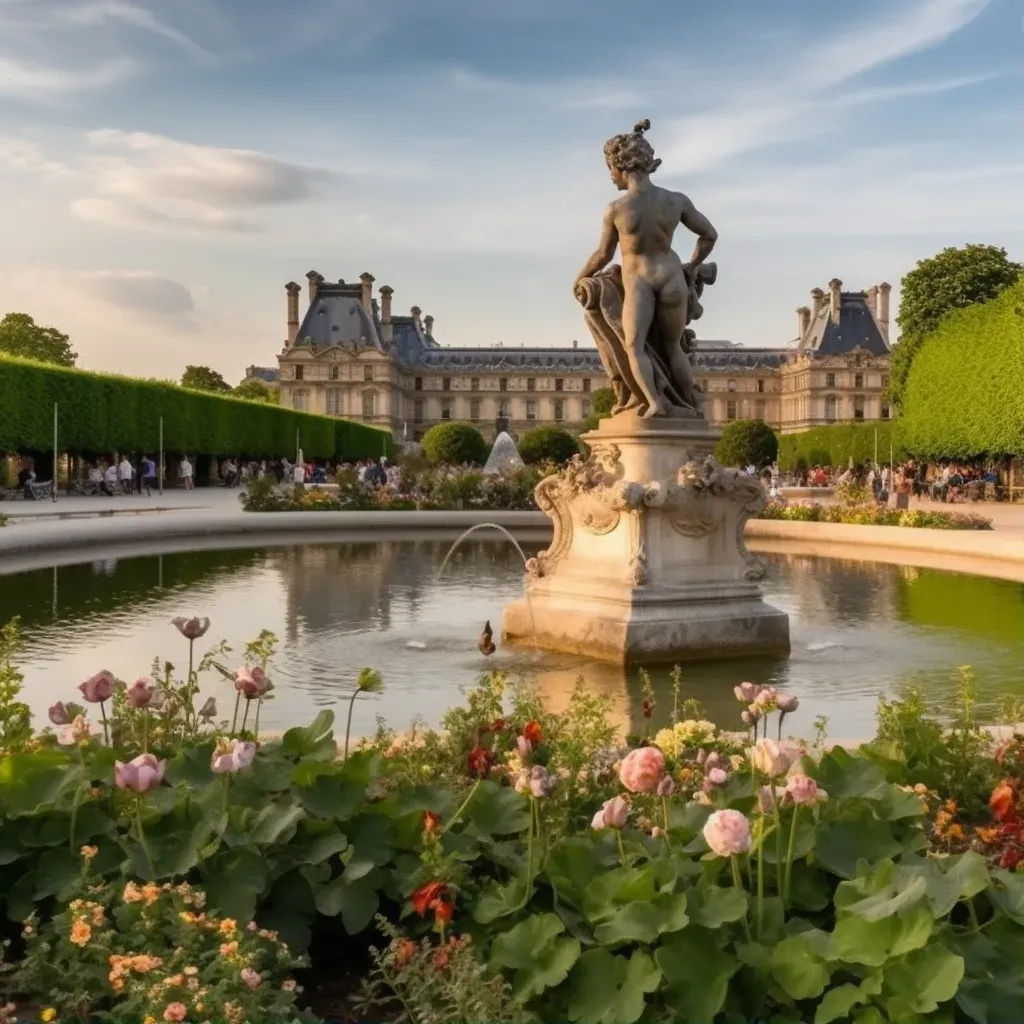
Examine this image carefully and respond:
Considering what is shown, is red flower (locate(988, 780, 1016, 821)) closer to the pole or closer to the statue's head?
the statue's head

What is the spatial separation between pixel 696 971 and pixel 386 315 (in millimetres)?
82769

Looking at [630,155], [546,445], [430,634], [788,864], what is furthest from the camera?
[546,445]

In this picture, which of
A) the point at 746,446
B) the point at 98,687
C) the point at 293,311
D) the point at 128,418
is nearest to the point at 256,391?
the point at 293,311

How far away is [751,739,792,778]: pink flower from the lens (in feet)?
6.67

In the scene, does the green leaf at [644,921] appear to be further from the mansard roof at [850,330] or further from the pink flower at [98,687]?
the mansard roof at [850,330]

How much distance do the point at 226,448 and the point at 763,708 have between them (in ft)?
112

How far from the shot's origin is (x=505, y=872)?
2.39 metres

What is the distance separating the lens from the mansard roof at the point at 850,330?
267ft

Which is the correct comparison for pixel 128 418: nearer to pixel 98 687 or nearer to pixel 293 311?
pixel 98 687

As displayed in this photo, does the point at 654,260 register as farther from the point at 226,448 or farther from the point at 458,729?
the point at 226,448

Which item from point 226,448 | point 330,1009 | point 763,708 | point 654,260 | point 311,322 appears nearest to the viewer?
point 330,1009

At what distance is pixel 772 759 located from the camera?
2.04 metres

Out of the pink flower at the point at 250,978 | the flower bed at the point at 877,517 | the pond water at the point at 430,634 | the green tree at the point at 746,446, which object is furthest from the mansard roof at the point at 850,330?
the pink flower at the point at 250,978

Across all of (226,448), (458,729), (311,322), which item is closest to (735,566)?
(458,729)
